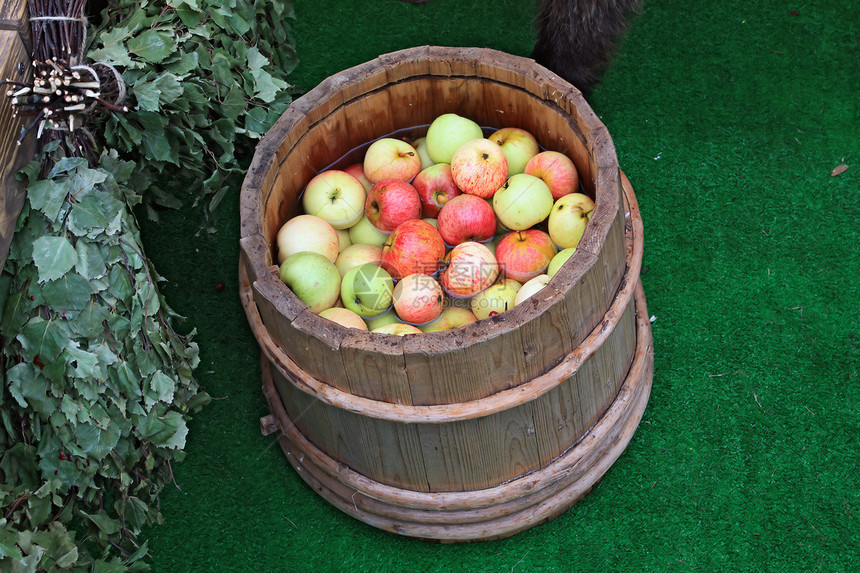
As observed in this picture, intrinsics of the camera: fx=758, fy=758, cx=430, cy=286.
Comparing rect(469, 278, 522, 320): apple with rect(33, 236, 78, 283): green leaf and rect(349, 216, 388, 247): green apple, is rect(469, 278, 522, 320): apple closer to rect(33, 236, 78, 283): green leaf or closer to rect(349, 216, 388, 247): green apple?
rect(349, 216, 388, 247): green apple

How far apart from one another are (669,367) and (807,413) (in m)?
0.48

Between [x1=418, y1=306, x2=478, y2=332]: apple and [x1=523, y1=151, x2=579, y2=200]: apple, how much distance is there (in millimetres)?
513

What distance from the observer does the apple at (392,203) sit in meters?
2.42

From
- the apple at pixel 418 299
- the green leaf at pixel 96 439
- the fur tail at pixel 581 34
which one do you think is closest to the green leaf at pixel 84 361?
the green leaf at pixel 96 439

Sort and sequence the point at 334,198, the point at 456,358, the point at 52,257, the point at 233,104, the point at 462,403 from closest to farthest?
the point at 456,358 < the point at 462,403 < the point at 52,257 < the point at 334,198 < the point at 233,104

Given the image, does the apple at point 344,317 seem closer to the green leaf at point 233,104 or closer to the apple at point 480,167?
the apple at point 480,167

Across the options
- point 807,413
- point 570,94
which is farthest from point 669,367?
point 570,94

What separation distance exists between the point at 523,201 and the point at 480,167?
0.59 ft

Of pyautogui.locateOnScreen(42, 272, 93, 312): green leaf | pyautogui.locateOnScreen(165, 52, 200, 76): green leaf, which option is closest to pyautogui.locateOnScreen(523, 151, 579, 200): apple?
pyautogui.locateOnScreen(165, 52, 200, 76): green leaf

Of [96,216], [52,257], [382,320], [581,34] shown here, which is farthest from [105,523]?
[581,34]

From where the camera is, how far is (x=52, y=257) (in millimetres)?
2111

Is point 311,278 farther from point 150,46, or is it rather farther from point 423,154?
point 150,46

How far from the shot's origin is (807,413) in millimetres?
2664

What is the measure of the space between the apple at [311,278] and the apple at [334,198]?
25 cm
